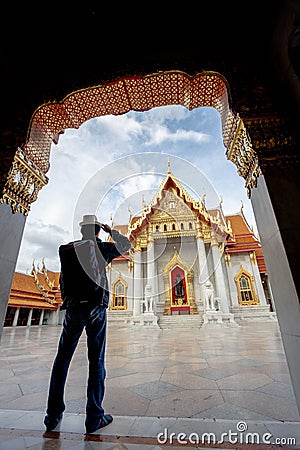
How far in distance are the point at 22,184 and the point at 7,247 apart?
0.62 metres

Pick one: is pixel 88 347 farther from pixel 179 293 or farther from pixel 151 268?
pixel 179 293

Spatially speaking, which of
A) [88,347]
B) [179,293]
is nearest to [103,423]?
[88,347]

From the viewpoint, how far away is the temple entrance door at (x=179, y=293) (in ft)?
45.1

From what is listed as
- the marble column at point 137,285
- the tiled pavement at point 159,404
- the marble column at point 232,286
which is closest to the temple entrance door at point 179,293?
the marble column at point 137,285

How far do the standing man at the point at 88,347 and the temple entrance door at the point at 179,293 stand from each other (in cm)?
1304

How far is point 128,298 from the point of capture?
1496cm

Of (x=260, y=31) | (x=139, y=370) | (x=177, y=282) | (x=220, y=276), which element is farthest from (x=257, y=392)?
(x=177, y=282)

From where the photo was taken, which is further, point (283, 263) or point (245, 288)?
point (245, 288)

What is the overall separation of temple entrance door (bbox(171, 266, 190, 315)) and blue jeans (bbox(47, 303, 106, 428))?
1310cm

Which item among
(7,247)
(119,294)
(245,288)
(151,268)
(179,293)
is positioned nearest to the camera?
(7,247)

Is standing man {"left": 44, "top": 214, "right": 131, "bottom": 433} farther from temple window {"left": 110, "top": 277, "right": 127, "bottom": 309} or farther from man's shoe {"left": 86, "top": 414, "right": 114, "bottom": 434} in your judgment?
temple window {"left": 110, "top": 277, "right": 127, "bottom": 309}

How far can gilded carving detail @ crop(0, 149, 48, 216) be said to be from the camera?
1960 millimetres

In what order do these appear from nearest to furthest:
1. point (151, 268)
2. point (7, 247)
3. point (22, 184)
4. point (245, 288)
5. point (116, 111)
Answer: point (7, 247)
point (22, 184)
point (116, 111)
point (151, 268)
point (245, 288)

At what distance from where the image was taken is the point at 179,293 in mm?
14461
